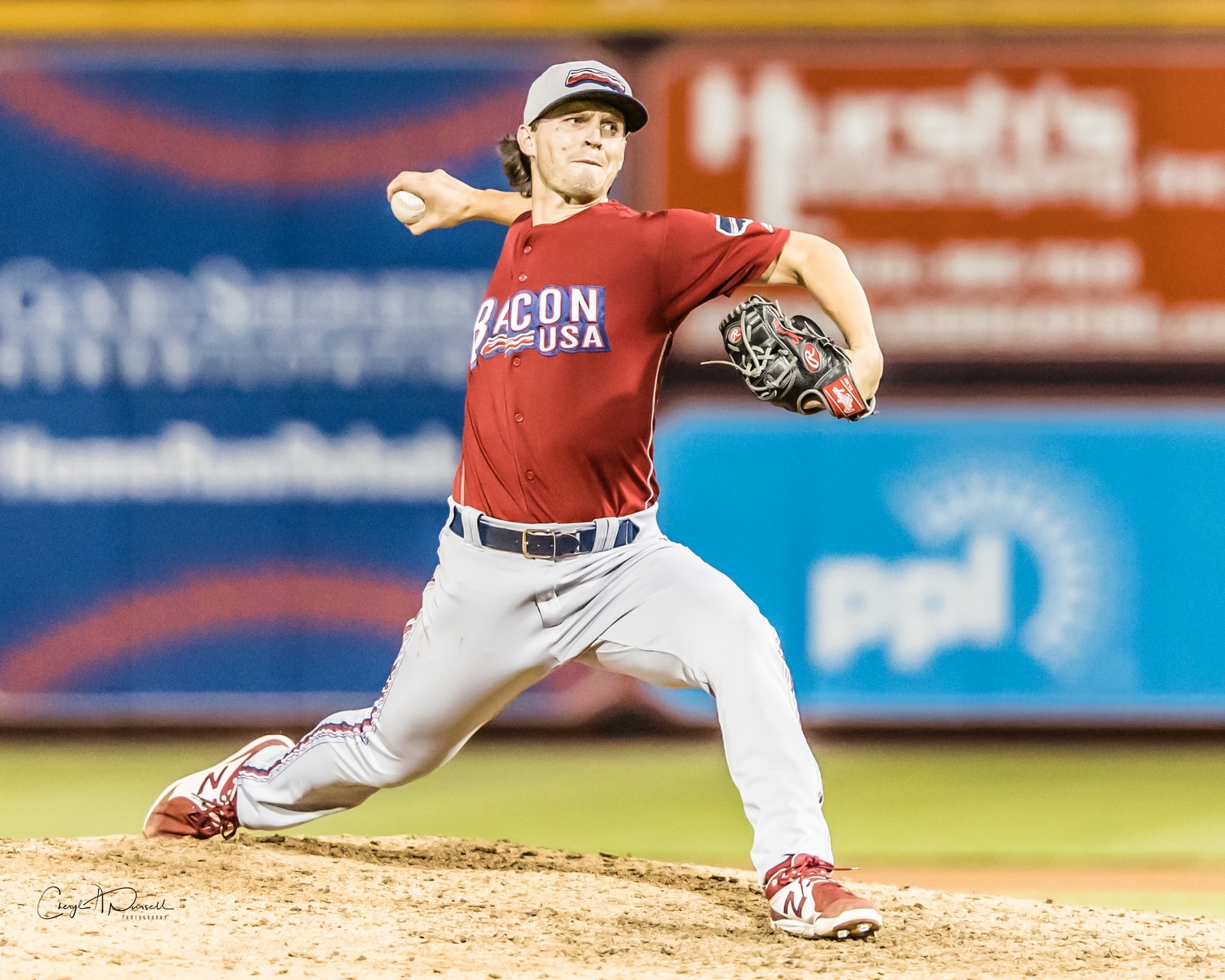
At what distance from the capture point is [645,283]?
350cm

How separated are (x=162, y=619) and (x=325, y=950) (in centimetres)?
376

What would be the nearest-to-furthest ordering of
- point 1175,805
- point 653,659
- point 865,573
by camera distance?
1. point 653,659
2. point 1175,805
3. point 865,573

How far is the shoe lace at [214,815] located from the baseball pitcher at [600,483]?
31cm

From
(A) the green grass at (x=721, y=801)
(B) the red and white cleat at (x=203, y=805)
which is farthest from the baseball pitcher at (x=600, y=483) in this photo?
(A) the green grass at (x=721, y=801)

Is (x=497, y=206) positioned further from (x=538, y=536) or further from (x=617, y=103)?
(x=538, y=536)

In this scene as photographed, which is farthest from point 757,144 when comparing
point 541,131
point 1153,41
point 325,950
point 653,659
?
point 325,950

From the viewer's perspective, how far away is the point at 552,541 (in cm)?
345

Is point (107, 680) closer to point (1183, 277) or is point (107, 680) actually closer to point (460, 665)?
point (460, 665)

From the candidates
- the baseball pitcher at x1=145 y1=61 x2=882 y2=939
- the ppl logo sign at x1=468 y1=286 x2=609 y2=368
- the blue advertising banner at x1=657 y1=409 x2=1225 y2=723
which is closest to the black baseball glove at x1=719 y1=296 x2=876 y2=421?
the baseball pitcher at x1=145 y1=61 x2=882 y2=939

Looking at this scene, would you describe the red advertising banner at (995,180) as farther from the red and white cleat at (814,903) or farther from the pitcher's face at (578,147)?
the red and white cleat at (814,903)

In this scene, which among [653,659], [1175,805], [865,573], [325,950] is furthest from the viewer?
[865,573]

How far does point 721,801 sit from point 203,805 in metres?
2.28

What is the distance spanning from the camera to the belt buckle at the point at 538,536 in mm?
3449

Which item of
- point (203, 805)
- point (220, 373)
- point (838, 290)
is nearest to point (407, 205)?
A: point (838, 290)
